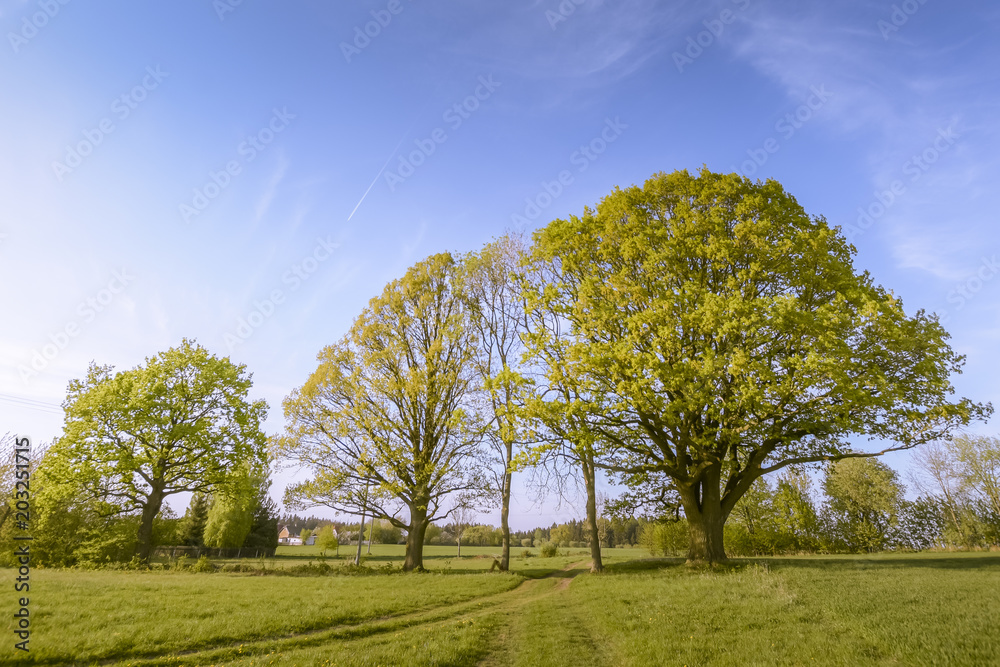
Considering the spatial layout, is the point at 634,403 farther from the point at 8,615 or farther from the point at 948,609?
the point at 8,615

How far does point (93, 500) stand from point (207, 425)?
6800mm

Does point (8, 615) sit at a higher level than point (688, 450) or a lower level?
lower

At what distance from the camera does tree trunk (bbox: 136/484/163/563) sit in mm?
24422

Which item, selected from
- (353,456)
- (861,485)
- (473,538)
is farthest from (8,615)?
(473,538)

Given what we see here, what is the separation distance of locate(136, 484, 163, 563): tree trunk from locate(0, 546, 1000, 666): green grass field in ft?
46.8

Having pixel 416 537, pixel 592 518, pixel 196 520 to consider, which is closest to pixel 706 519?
pixel 592 518

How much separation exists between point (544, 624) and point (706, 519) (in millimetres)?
10787

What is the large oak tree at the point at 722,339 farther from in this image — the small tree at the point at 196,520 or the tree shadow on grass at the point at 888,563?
the small tree at the point at 196,520

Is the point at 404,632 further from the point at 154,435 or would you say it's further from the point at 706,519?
the point at 154,435

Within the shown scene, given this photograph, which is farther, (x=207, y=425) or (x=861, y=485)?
(x=861, y=485)

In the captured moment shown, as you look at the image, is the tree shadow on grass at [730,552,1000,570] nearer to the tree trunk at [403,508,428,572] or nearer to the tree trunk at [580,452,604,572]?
the tree trunk at [580,452,604,572]

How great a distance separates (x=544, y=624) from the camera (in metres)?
10.2

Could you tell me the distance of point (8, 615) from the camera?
8477 mm

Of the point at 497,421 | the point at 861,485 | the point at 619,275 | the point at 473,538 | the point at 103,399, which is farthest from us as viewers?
the point at 473,538
